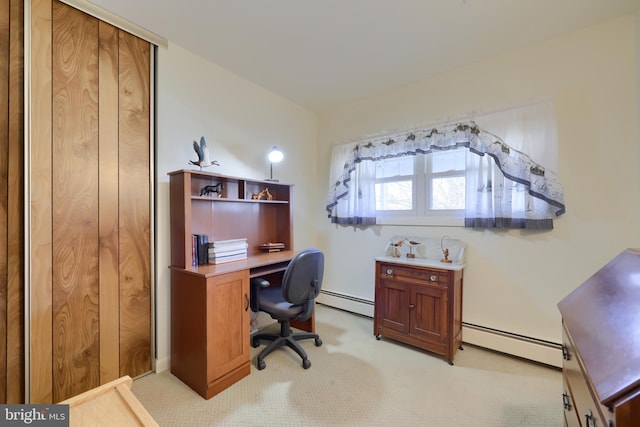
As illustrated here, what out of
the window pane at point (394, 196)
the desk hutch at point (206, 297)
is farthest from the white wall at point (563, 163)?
the desk hutch at point (206, 297)

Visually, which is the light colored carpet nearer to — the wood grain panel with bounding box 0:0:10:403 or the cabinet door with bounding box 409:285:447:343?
the cabinet door with bounding box 409:285:447:343

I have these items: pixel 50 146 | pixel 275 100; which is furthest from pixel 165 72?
pixel 275 100

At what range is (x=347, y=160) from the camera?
3189mm

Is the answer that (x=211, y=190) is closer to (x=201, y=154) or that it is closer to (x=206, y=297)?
(x=201, y=154)

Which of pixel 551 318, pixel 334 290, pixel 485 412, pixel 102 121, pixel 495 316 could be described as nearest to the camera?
pixel 485 412

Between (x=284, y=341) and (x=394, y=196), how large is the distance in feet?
6.15

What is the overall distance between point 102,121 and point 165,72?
2.07 feet

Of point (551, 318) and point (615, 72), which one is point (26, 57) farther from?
point (551, 318)

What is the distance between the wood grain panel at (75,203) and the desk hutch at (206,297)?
0.48m

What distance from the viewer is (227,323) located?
1.88 m

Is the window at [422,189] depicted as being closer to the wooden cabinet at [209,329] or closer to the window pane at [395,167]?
the window pane at [395,167]

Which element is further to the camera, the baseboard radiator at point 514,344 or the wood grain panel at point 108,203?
the baseboard radiator at point 514,344

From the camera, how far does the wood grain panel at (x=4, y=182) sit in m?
1.46

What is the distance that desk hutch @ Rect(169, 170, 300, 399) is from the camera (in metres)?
→ 1.78
